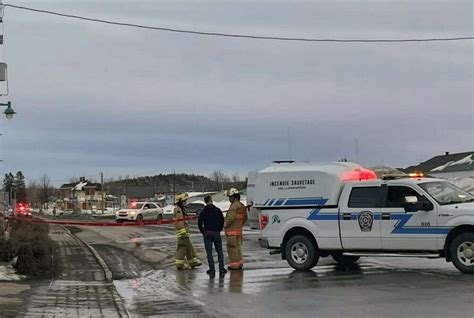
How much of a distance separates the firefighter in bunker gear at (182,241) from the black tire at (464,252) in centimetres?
606

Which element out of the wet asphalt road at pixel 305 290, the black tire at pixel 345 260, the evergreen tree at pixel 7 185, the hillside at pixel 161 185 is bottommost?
the wet asphalt road at pixel 305 290

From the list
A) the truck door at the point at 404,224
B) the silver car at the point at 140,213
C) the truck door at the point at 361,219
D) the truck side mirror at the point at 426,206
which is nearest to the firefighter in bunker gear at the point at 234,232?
the truck door at the point at 361,219

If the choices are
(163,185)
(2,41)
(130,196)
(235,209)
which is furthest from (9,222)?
(163,185)

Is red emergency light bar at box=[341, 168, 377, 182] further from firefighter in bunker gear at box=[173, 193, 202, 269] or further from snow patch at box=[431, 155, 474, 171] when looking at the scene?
snow patch at box=[431, 155, 474, 171]

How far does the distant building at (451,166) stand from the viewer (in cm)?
6388

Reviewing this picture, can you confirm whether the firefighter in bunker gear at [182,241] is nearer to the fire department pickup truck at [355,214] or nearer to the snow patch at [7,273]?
the fire department pickup truck at [355,214]

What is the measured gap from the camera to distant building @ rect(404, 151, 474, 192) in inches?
2515

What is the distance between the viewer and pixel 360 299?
10273 millimetres

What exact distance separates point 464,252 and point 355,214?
7.71 feet

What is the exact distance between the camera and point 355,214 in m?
14.1

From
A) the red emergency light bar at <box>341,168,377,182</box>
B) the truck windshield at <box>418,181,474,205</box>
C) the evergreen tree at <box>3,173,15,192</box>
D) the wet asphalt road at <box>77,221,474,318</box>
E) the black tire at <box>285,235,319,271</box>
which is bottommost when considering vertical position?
the wet asphalt road at <box>77,221,474,318</box>

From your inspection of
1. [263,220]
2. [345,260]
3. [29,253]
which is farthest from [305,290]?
[29,253]

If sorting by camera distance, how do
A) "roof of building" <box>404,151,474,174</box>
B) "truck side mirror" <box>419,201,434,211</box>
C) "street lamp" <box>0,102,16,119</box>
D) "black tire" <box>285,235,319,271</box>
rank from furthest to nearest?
"roof of building" <box>404,151,474,174</box> < "street lamp" <box>0,102,16,119</box> < "black tire" <box>285,235,319,271</box> < "truck side mirror" <box>419,201,434,211</box>

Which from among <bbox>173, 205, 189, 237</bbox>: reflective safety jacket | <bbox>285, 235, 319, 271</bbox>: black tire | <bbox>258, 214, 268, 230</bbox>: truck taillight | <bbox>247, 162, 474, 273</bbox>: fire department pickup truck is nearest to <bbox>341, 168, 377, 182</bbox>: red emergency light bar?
<bbox>247, 162, 474, 273</bbox>: fire department pickup truck
